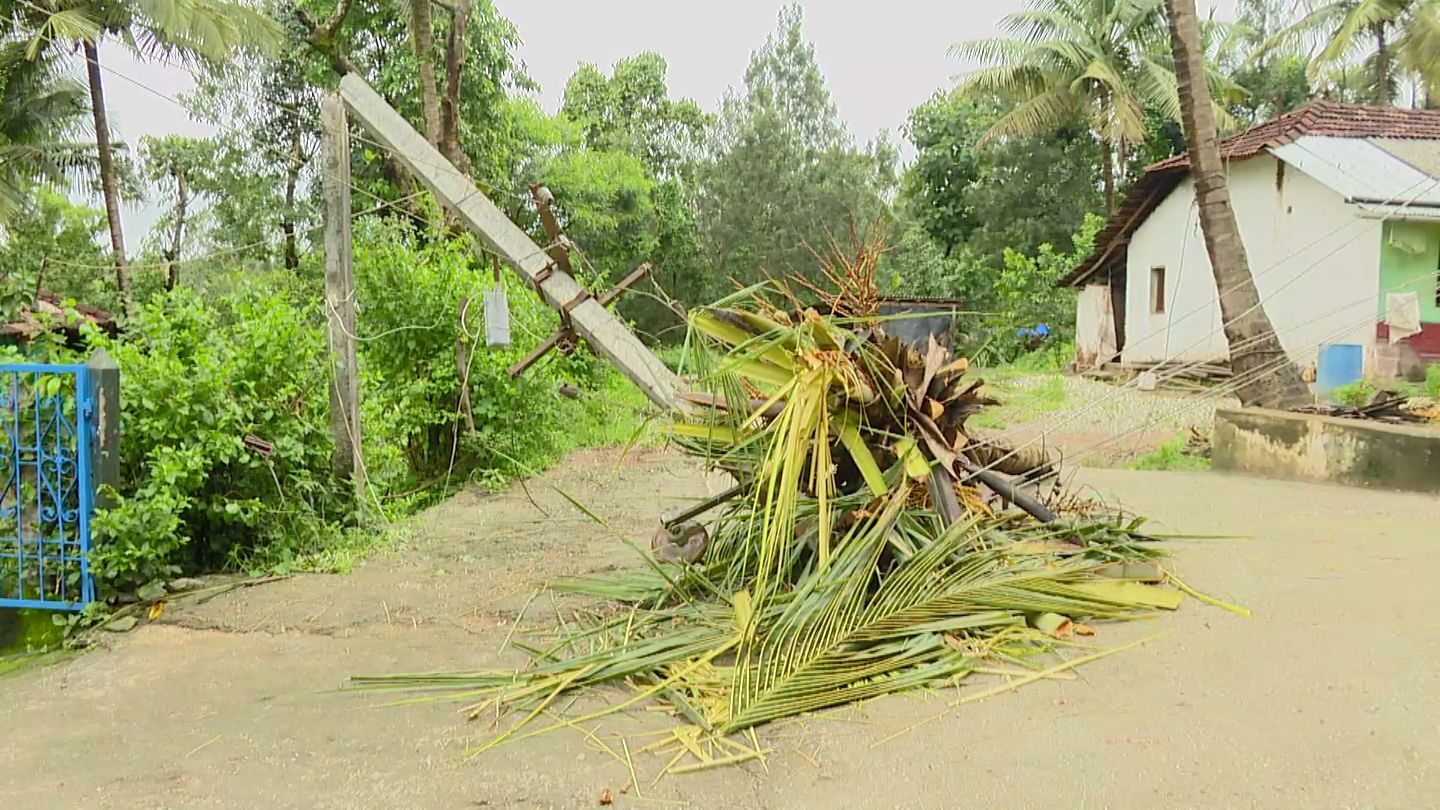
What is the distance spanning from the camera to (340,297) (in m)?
6.94

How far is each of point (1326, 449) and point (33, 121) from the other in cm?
2086

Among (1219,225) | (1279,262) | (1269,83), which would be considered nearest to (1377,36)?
(1269,83)

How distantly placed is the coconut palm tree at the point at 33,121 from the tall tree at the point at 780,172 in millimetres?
16101

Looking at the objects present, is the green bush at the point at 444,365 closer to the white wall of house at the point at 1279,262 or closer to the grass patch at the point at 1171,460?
the grass patch at the point at 1171,460

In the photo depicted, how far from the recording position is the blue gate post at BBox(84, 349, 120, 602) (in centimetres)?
555

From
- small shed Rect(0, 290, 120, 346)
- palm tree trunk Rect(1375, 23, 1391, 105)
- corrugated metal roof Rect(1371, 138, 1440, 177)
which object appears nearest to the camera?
small shed Rect(0, 290, 120, 346)

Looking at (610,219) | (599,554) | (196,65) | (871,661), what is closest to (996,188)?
(610,219)

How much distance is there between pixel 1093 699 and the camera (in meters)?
3.28

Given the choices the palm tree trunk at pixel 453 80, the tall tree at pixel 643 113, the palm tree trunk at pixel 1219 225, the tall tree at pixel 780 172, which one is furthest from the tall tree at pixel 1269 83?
the palm tree trunk at pixel 453 80

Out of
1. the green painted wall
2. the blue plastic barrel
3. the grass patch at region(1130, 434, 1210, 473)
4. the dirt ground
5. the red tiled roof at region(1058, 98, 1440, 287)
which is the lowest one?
the dirt ground

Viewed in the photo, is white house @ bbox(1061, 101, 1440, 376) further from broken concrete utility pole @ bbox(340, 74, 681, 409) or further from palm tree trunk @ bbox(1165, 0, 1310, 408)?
broken concrete utility pole @ bbox(340, 74, 681, 409)

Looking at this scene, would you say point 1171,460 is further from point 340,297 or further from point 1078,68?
point 1078,68

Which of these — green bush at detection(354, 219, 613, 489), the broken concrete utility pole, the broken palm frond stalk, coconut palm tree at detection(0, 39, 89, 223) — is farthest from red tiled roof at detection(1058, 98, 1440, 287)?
coconut palm tree at detection(0, 39, 89, 223)

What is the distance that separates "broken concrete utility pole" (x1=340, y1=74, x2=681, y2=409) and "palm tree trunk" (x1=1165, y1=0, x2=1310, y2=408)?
6430mm
